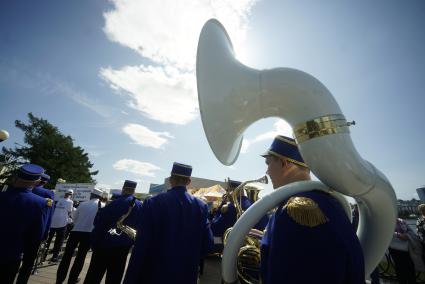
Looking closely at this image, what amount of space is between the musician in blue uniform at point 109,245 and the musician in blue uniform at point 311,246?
10.4 feet

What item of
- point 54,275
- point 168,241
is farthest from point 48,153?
point 168,241

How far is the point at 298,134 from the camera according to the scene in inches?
42.5

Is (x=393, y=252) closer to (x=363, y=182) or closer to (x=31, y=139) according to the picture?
(x=363, y=182)

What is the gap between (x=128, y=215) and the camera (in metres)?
3.97

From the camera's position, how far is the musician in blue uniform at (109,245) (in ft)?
12.1

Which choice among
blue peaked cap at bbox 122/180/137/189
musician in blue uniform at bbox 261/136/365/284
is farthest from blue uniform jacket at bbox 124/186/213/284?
blue peaked cap at bbox 122/180/137/189

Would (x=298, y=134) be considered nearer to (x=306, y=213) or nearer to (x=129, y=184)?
(x=306, y=213)

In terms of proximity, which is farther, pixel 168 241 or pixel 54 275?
pixel 54 275

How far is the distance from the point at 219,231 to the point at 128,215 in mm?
2030

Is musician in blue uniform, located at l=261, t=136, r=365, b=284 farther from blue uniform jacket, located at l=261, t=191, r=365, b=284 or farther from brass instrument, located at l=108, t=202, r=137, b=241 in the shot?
brass instrument, located at l=108, t=202, r=137, b=241

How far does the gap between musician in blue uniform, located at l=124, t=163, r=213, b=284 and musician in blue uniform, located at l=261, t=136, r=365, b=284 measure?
1.65 metres

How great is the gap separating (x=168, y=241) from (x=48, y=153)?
3413 centimetres

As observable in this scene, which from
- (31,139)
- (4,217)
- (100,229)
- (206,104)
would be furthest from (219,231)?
(31,139)

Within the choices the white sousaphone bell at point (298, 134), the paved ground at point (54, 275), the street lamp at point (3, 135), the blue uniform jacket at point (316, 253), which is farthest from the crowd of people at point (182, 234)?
the street lamp at point (3, 135)
